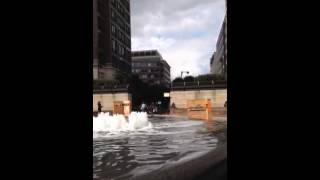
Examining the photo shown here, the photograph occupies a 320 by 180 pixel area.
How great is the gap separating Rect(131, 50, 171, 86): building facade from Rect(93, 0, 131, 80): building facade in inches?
2532

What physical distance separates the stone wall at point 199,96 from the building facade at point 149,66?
4272 inches

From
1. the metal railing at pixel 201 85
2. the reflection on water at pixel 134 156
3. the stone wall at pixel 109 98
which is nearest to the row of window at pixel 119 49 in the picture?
the stone wall at pixel 109 98

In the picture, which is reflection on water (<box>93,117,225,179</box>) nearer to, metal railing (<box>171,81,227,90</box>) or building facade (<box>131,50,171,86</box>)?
metal railing (<box>171,81,227,90</box>)

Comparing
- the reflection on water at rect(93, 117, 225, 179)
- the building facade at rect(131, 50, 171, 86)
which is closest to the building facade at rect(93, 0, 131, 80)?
the reflection on water at rect(93, 117, 225, 179)

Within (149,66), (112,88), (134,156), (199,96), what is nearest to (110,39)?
(112,88)

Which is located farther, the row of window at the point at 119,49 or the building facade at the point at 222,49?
the building facade at the point at 222,49

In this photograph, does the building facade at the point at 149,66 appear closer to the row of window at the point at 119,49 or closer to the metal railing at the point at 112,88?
the row of window at the point at 119,49

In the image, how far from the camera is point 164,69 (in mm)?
174500

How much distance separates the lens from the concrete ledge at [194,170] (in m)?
6.93

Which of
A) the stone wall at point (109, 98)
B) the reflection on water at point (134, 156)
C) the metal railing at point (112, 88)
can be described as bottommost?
the reflection on water at point (134, 156)

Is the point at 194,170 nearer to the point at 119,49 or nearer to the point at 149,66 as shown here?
the point at 119,49

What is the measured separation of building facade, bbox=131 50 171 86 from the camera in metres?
165

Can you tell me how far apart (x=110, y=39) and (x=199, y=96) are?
3589 centimetres
